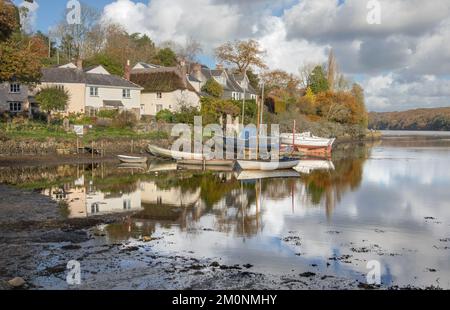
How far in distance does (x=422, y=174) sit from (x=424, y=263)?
28427 millimetres

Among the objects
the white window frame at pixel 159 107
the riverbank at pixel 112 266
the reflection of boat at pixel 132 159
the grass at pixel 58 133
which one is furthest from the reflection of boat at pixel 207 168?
the white window frame at pixel 159 107

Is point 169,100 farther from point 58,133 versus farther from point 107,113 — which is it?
point 58,133

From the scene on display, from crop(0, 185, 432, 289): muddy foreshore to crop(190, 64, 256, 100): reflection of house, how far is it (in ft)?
201

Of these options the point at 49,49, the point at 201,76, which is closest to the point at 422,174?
the point at 201,76

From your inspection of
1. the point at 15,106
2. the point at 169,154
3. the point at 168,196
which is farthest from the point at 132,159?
the point at 15,106

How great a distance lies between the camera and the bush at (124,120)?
55.7 metres

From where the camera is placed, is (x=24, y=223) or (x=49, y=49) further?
(x=49, y=49)

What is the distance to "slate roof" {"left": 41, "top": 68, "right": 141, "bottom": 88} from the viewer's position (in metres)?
60.8

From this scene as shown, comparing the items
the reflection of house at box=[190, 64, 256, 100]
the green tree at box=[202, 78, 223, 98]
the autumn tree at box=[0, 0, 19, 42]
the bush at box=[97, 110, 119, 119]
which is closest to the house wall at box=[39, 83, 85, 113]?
the bush at box=[97, 110, 119, 119]

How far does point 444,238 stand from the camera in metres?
19.3

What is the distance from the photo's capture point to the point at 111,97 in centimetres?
6381

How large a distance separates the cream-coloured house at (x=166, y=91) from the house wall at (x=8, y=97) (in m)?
16.8

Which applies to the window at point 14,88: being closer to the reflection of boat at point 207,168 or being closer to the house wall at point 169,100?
the house wall at point 169,100
